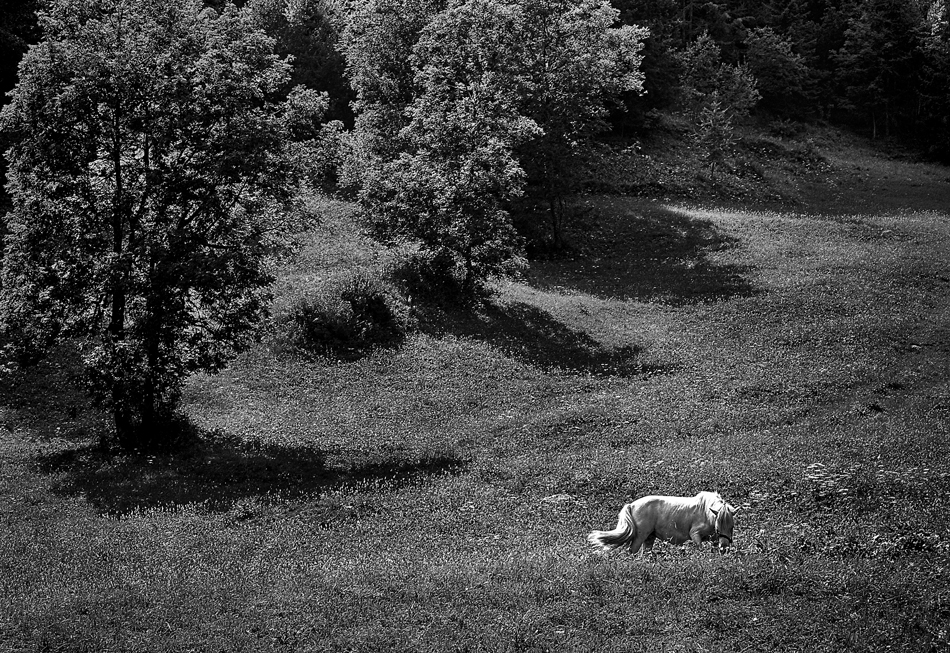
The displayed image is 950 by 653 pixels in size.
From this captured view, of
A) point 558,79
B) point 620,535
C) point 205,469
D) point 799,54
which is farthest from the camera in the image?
point 799,54

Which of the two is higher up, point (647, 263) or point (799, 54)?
point (799, 54)

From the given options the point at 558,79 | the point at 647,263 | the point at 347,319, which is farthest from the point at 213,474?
the point at 558,79

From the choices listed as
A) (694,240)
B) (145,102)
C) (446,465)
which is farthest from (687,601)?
(694,240)

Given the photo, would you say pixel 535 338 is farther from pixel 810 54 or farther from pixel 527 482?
pixel 810 54

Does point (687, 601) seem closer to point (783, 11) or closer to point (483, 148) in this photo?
point (483, 148)

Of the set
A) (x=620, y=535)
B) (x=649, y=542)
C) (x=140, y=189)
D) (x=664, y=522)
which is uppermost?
(x=140, y=189)

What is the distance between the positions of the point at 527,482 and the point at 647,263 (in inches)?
1261

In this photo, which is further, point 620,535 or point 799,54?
point 799,54

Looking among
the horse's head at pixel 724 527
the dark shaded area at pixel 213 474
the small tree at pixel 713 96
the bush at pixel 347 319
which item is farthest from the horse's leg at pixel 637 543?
the small tree at pixel 713 96

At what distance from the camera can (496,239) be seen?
40.0 metres

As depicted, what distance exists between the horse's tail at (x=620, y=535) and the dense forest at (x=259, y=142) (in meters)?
13.2

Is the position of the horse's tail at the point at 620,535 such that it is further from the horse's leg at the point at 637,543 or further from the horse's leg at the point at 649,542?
the horse's leg at the point at 649,542

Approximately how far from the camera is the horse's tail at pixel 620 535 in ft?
51.8

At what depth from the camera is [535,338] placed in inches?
1442
